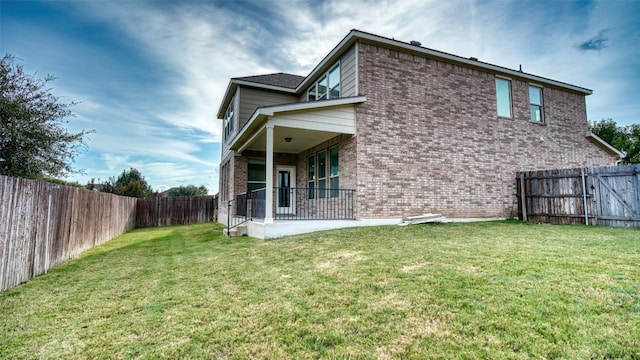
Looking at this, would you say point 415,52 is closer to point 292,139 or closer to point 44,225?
point 292,139

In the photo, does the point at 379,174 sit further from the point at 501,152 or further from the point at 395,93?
the point at 501,152

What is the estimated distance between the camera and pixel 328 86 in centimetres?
1159

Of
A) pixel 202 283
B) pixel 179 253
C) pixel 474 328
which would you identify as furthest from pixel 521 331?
pixel 179 253

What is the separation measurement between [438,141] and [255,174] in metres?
7.45

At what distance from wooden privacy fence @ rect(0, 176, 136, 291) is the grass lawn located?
431mm

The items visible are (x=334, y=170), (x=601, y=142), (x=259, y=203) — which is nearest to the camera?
(x=259, y=203)

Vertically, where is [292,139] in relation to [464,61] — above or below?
below

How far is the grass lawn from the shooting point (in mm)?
2539

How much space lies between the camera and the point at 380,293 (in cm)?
362

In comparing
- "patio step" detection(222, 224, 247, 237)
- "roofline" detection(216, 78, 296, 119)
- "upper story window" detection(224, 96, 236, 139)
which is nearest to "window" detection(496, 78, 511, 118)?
"roofline" detection(216, 78, 296, 119)

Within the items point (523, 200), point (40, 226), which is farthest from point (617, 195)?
point (40, 226)

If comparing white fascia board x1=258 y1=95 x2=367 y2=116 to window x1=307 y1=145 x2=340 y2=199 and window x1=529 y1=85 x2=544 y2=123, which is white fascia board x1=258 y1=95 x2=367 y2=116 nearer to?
window x1=307 y1=145 x2=340 y2=199

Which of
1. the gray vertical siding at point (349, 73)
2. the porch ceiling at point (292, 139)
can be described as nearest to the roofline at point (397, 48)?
the gray vertical siding at point (349, 73)

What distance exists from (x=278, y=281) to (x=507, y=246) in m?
4.09
